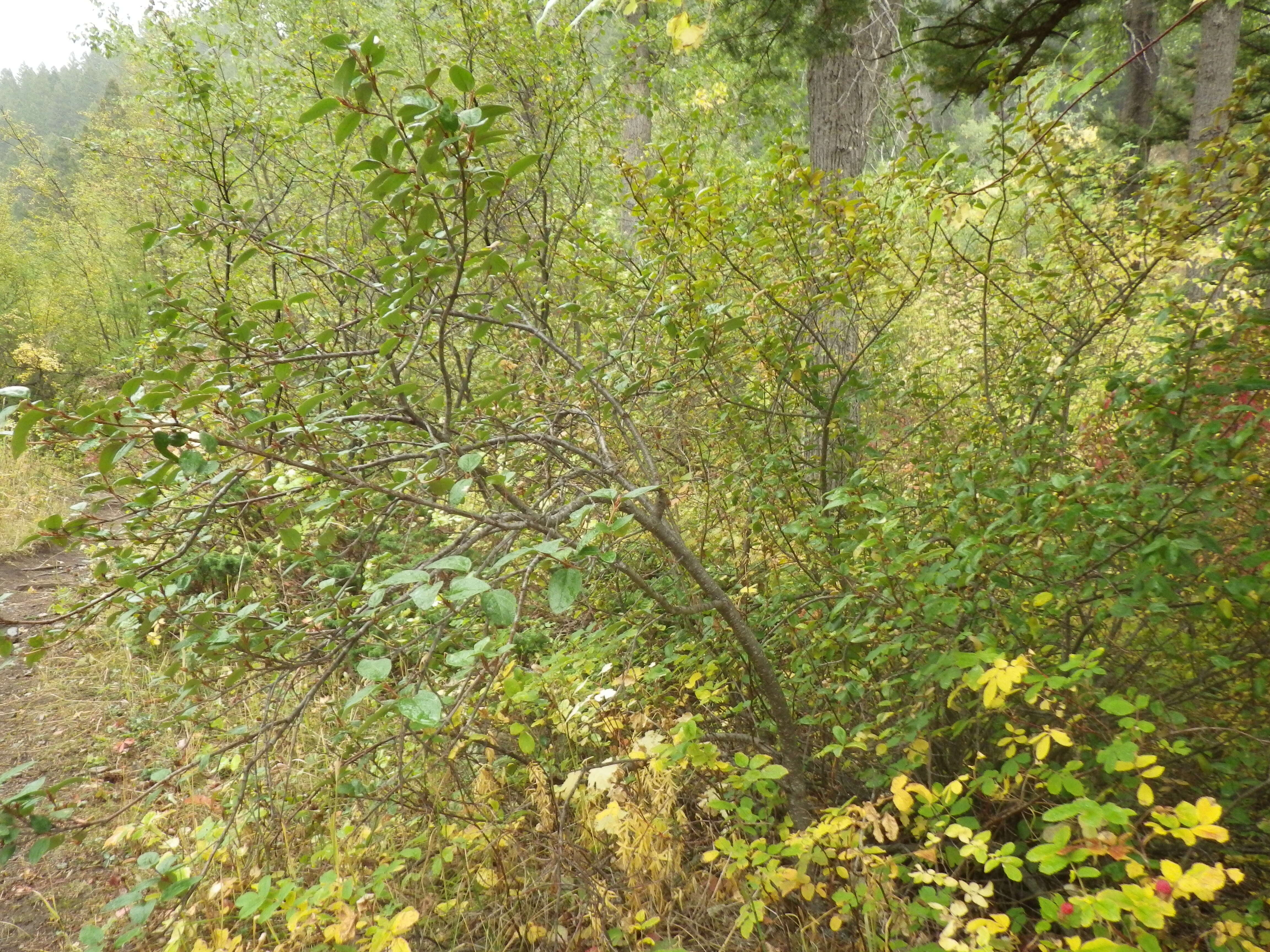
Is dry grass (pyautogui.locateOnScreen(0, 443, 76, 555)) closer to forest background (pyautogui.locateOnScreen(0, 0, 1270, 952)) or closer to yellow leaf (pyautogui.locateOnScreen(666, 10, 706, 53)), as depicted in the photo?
forest background (pyautogui.locateOnScreen(0, 0, 1270, 952))

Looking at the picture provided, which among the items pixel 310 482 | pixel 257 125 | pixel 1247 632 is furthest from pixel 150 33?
pixel 1247 632

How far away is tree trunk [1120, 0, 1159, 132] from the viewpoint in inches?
261

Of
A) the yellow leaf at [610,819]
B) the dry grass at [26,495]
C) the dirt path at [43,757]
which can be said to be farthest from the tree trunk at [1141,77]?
the dry grass at [26,495]

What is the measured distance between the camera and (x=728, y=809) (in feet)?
7.72

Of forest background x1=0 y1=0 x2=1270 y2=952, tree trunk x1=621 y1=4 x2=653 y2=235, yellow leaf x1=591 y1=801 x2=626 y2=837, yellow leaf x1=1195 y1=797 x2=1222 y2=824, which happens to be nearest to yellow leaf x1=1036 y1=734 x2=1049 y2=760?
forest background x1=0 y1=0 x2=1270 y2=952

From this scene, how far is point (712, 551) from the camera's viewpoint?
328 cm

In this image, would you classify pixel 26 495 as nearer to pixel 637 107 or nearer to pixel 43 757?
pixel 43 757

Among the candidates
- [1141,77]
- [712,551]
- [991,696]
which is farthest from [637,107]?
[1141,77]

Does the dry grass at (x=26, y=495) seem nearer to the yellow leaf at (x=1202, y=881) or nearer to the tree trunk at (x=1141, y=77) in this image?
the yellow leaf at (x=1202, y=881)

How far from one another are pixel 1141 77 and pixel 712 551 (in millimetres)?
8741

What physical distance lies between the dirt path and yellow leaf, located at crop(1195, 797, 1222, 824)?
2255mm

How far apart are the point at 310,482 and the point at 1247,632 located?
2592mm

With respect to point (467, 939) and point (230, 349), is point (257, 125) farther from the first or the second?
point (467, 939)

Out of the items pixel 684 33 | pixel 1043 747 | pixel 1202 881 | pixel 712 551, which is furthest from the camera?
pixel 712 551
